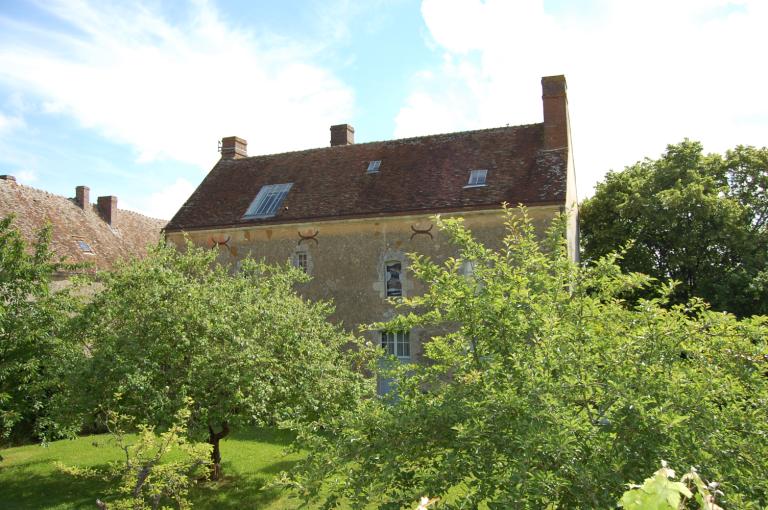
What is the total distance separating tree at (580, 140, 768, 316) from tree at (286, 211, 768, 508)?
16.4m

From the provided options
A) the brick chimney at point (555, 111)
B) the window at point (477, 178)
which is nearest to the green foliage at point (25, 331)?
the window at point (477, 178)

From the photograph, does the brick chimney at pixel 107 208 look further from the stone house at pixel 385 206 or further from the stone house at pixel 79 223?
the stone house at pixel 385 206

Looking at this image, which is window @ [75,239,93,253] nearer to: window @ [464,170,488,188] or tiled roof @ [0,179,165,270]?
tiled roof @ [0,179,165,270]

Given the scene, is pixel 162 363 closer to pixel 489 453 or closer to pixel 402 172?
pixel 489 453

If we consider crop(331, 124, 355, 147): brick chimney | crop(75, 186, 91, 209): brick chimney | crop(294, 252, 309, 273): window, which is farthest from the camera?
crop(75, 186, 91, 209): brick chimney

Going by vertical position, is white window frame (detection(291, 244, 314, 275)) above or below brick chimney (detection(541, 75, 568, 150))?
below

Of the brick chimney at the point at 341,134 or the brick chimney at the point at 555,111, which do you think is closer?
the brick chimney at the point at 555,111

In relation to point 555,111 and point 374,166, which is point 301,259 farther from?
point 555,111

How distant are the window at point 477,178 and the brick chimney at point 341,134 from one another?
255 inches

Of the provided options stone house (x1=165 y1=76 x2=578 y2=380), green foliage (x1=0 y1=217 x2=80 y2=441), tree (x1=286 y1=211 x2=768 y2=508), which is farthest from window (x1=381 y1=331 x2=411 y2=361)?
tree (x1=286 y1=211 x2=768 y2=508)

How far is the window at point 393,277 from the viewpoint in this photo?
17.9 meters

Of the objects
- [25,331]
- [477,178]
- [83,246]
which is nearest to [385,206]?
[477,178]

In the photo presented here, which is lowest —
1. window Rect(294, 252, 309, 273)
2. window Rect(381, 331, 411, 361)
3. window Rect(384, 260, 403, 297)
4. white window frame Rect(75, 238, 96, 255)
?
window Rect(381, 331, 411, 361)

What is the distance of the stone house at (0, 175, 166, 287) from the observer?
24656 mm
